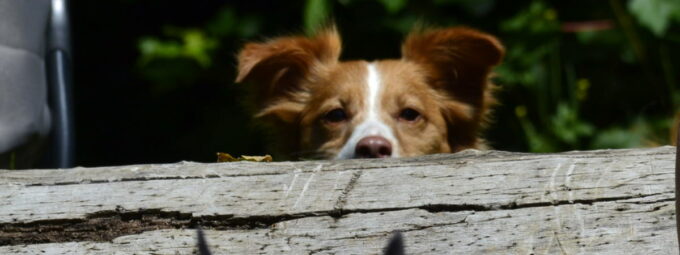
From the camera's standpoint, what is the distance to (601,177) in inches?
68.0

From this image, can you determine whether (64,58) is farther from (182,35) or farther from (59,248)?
(182,35)

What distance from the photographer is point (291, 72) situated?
4332 mm

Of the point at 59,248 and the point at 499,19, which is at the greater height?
the point at 499,19

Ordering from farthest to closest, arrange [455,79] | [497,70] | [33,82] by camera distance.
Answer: [497,70], [455,79], [33,82]

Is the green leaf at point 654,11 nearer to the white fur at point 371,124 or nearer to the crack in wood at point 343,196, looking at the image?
the white fur at point 371,124

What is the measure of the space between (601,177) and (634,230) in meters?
0.12

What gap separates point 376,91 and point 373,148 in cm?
46

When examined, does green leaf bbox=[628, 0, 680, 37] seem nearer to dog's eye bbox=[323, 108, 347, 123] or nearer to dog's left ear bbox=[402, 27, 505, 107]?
dog's left ear bbox=[402, 27, 505, 107]

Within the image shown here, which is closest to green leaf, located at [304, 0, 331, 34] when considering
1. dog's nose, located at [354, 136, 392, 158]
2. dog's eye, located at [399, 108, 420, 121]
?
dog's eye, located at [399, 108, 420, 121]

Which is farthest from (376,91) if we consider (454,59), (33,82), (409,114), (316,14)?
(33,82)

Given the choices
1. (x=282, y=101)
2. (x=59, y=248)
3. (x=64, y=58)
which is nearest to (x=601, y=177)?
(x=59, y=248)

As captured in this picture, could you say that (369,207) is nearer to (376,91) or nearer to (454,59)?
(376,91)

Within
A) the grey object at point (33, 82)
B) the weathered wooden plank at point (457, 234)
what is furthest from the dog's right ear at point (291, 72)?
the weathered wooden plank at point (457, 234)

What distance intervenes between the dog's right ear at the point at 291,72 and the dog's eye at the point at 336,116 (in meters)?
0.27
